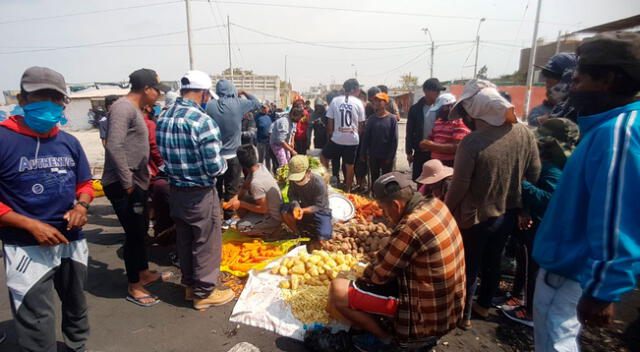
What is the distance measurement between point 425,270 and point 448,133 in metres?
2.56

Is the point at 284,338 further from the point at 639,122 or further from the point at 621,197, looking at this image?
the point at 639,122

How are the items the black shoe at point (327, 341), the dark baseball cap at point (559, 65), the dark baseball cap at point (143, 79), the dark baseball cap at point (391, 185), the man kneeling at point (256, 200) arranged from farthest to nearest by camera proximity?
the man kneeling at point (256, 200) < the dark baseball cap at point (559, 65) < the dark baseball cap at point (143, 79) < the black shoe at point (327, 341) < the dark baseball cap at point (391, 185)

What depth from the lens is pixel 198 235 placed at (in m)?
3.21

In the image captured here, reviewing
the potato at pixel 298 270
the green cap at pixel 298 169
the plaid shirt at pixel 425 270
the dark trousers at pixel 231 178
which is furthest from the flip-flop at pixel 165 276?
the plaid shirt at pixel 425 270

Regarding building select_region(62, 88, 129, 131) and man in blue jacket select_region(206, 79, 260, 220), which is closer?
man in blue jacket select_region(206, 79, 260, 220)

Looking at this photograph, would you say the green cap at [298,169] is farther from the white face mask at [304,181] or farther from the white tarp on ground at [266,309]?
the white tarp on ground at [266,309]

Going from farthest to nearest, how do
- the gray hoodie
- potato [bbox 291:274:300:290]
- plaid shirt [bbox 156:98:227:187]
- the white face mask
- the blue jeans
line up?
the gray hoodie
the white face mask
potato [bbox 291:274:300:290]
plaid shirt [bbox 156:98:227:187]
the blue jeans

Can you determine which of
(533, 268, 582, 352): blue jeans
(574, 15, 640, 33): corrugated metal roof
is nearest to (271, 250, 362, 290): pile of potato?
(533, 268, 582, 352): blue jeans

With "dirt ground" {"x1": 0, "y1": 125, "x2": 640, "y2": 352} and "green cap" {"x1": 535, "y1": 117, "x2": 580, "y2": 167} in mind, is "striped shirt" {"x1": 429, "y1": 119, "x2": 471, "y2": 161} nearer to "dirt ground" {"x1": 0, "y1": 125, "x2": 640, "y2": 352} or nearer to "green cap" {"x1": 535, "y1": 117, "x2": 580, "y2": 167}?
"green cap" {"x1": 535, "y1": 117, "x2": 580, "y2": 167}

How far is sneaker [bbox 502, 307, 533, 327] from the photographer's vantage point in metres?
3.08

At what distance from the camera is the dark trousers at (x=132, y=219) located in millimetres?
3332

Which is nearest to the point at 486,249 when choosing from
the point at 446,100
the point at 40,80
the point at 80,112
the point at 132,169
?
the point at 446,100

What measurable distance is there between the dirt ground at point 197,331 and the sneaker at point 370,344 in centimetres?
53

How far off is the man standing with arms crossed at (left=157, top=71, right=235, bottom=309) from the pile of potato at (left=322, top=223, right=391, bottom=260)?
1.48 meters
